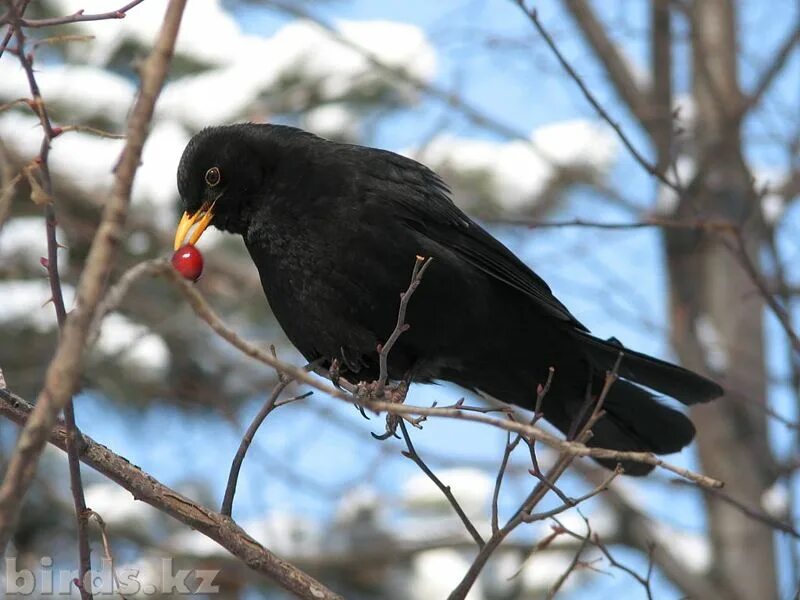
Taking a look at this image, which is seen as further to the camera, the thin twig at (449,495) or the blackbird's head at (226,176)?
the blackbird's head at (226,176)

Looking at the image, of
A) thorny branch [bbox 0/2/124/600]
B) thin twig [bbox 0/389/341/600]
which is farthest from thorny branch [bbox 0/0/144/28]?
thin twig [bbox 0/389/341/600]

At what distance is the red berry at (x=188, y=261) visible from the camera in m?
3.02

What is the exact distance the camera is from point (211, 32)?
8.63 meters

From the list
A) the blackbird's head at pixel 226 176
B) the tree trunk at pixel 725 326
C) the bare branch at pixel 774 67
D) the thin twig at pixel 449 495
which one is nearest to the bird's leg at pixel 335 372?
the thin twig at pixel 449 495

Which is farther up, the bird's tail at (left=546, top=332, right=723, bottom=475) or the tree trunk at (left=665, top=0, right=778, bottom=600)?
the tree trunk at (left=665, top=0, right=778, bottom=600)

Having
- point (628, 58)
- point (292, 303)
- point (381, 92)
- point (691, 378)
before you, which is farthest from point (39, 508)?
point (628, 58)

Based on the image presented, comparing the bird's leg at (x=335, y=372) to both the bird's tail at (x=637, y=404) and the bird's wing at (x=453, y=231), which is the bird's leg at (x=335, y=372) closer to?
the bird's wing at (x=453, y=231)

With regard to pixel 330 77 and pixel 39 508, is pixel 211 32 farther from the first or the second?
pixel 39 508

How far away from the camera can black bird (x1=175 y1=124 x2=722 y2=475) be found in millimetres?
3650

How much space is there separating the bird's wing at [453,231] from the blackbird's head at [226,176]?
435 millimetres

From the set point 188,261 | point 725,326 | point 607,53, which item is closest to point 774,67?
point 607,53

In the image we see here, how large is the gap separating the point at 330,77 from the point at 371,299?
5.39 meters

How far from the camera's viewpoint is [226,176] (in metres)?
4.03

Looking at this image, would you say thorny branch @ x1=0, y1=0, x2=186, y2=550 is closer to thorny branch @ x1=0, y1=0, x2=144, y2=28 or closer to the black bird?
thorny branch @ x1=0, y1=0, x2=144, y2=28
